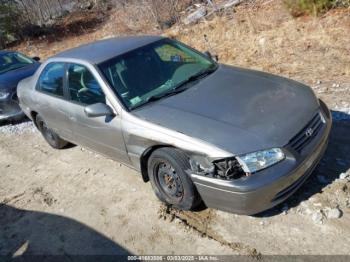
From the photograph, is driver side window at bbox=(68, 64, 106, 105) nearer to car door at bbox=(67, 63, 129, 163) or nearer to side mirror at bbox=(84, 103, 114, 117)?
car door at bbox=(67, 63, 129, 163)

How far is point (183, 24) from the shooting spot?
11562mm

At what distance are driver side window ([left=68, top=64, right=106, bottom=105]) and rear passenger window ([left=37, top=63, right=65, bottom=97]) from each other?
255 mm

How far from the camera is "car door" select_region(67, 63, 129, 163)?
13.7 ft

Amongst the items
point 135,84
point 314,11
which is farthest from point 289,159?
point 314,11

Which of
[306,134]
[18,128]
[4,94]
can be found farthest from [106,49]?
[4,94]

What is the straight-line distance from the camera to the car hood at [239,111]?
330cm

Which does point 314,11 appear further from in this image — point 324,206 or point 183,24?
point 324,206

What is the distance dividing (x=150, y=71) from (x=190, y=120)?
1.01 metres

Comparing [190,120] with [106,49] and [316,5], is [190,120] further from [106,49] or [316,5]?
[316,5]

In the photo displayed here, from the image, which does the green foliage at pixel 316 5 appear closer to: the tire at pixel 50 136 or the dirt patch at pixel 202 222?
the tire at pixel 50 136

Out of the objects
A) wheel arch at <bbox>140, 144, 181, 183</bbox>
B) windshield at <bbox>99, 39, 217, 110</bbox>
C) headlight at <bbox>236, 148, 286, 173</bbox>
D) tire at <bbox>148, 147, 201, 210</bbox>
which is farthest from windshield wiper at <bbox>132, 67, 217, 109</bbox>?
headlight at <bbox>236, 148, 286, 173</bbox>

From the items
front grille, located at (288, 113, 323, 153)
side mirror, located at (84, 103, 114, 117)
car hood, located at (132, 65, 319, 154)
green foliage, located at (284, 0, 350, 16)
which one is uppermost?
side mirror, located at (84, 103, 114, 117)

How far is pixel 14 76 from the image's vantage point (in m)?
7.88

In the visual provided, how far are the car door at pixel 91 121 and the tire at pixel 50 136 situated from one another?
→ 1038 millimetres
